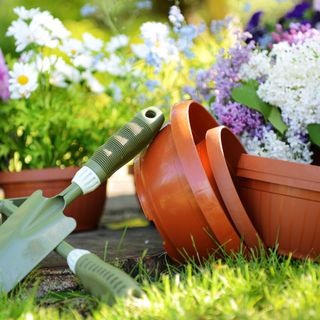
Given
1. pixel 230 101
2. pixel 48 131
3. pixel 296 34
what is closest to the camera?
pixel 230 101

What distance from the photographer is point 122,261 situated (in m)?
1.75

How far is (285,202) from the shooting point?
169 cm

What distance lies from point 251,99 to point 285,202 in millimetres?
362

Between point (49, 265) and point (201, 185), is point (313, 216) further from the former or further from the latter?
point (49, 265)

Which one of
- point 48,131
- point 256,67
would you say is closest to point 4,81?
point 48,131

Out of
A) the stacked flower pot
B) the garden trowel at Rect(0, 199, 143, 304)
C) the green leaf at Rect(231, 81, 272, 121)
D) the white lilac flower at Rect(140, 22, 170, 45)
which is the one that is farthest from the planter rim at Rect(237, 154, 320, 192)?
the white lilac flower at Rect(140, 22, 170, 45)

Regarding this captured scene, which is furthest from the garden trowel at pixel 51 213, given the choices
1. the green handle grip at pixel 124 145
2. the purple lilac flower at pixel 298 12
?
the purple lilac flower at pixel 298 12

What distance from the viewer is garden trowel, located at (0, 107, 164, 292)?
157cm

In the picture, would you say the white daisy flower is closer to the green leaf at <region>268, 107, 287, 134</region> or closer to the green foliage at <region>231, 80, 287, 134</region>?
the green foliage at <region>231, 80, 287, 134</region>

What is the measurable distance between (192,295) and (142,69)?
1281mm

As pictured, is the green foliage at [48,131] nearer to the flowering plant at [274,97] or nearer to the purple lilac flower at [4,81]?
the purple lilac flower at [4,81]

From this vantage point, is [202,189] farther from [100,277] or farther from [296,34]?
[296,34]

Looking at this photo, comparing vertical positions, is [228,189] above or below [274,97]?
below

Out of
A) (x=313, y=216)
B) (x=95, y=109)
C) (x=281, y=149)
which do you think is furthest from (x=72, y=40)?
(x=313, y=216)
